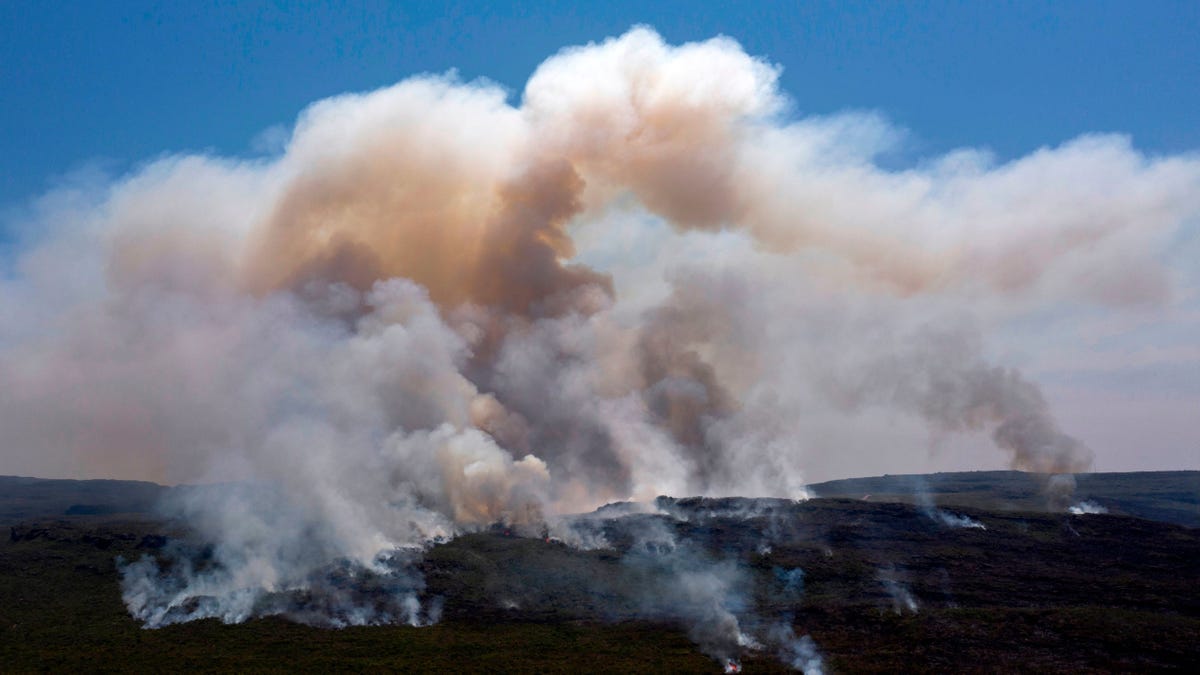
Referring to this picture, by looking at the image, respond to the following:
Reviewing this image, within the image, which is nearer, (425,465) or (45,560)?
(45,560)

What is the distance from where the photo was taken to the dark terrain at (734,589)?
2436 inches

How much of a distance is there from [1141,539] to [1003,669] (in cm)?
5834

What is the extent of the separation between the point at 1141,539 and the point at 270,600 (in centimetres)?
10496

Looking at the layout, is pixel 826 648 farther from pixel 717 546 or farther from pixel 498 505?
pixel 498 505

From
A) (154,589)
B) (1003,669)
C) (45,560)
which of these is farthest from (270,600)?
(1003,669)

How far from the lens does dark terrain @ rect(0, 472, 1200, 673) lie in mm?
61875

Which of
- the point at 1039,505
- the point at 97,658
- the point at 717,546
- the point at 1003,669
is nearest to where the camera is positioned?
the point at 1003,669

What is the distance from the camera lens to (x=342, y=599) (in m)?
77.1

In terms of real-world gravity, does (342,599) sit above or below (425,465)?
below

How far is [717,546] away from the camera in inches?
3866

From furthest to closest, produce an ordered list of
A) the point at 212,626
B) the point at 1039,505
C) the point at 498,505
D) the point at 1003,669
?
the point at 1039,505 → the point at 498,505 → the point at 212,626 → the point at 1003,669

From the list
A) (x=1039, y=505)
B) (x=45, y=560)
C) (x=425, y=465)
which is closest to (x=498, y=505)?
(x=425, y=465)

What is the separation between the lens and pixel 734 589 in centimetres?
8150

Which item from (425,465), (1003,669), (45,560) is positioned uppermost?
(425,465)
